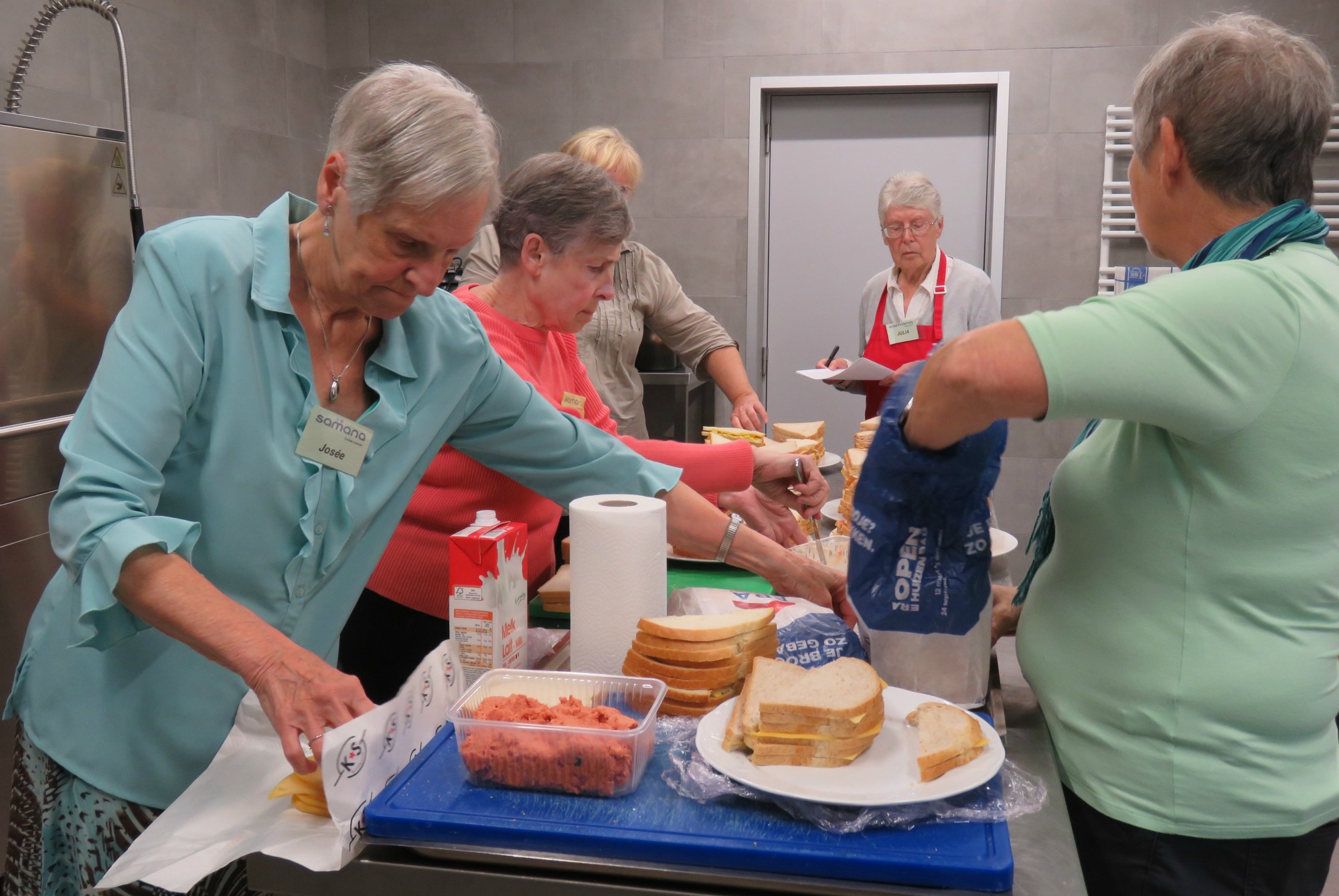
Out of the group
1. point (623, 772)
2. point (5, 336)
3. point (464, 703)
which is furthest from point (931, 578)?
point (5, 336)

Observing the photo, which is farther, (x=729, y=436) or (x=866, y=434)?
(x=729, y=436)

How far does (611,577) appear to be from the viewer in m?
1.40

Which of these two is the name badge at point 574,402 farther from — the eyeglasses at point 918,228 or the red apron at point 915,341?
the eyeglasses at point 918,228

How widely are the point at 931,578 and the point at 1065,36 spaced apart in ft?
15.2

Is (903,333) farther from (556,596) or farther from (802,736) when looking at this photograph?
(802,736)

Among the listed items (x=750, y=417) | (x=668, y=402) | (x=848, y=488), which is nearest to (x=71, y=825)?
(x=848, y=488)

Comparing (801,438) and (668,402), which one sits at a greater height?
(801,438)

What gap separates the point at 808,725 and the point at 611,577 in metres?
0.40

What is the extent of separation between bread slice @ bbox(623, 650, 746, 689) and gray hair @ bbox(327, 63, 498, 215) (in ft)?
2.14

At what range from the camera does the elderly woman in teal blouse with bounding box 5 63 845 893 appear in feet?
3.89

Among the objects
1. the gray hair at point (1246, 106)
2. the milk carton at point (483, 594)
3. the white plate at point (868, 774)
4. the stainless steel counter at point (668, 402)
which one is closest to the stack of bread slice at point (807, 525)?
the milk carton at point (483, 594)

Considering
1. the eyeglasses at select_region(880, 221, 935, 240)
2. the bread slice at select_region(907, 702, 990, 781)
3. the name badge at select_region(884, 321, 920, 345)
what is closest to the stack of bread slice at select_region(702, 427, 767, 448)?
the bread slice at select_region(907, 702, 990, 781)

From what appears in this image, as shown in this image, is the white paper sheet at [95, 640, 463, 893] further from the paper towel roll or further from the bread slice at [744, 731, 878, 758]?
the bread slice at [744, 731, 878, 758]

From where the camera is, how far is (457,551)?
134cm
